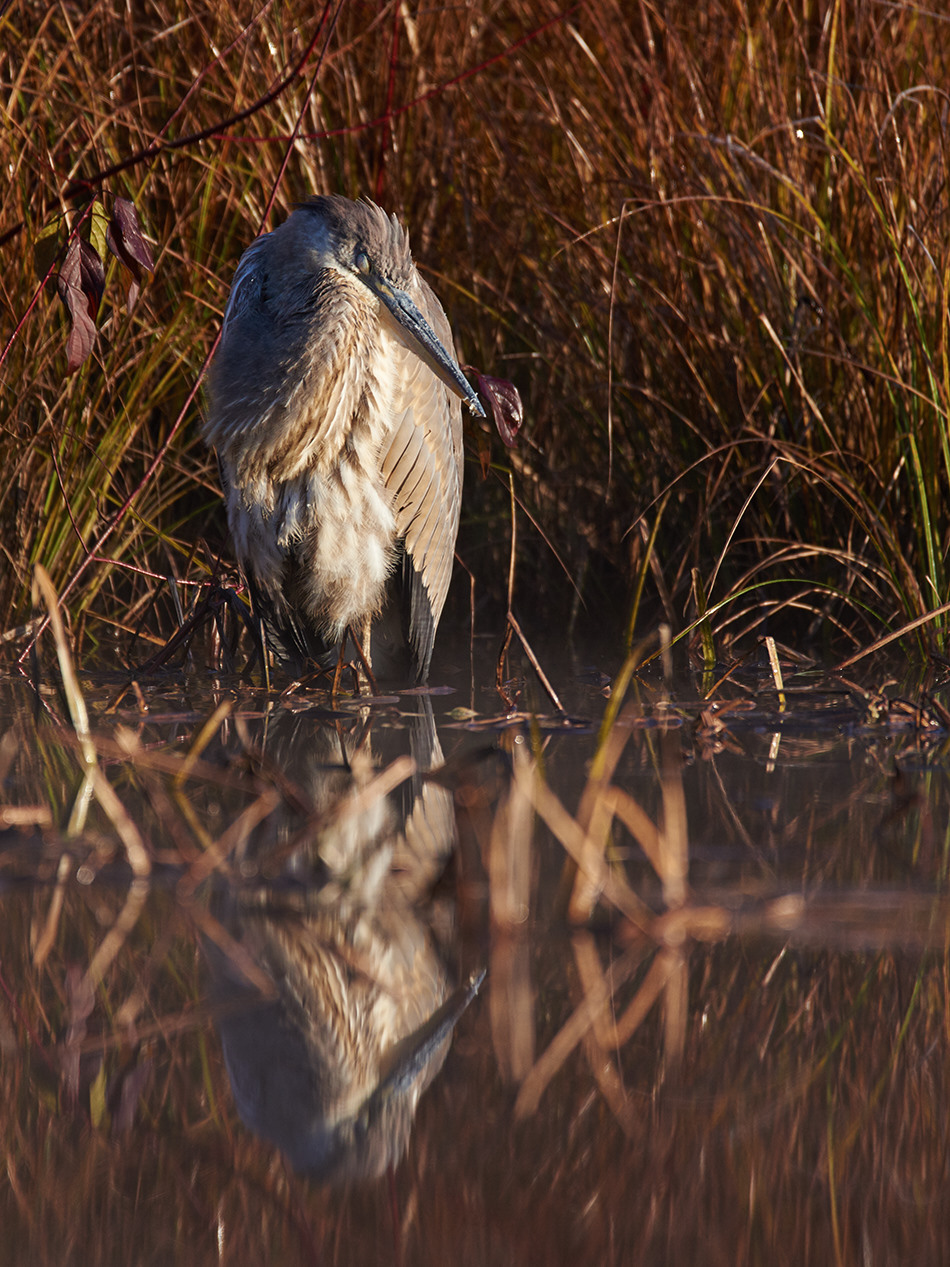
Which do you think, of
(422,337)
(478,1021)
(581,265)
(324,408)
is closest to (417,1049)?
(478,1021)

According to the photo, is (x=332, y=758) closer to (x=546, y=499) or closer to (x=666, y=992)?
(x=666, y=992)

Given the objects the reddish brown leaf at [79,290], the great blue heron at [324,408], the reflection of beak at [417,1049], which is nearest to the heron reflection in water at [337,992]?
the reflection of beak at [417,1049]

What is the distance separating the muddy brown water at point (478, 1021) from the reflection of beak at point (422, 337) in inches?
48.6

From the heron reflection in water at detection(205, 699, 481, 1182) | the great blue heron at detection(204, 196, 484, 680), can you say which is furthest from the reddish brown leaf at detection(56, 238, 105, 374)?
the heron reflection in water at detection(205, 699, 481, 1182)

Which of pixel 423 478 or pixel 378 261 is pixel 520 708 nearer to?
pixel 423 478

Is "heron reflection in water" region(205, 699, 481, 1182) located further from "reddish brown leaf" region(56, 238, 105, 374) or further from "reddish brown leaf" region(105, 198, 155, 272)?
"reddish brown leaf" region(105, 198, 155, 272)

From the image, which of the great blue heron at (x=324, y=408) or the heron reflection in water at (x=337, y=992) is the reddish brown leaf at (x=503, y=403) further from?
the heron reflection in water at (x=337, y=992)

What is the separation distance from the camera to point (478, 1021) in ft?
4.90

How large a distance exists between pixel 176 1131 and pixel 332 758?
135 centimetres

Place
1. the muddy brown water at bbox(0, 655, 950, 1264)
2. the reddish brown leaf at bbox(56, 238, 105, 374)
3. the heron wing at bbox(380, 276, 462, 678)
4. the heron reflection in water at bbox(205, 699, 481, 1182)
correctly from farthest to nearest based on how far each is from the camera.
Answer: the heron wing at bbox(380, 276, 462, 678) → the reddish brown leaf at bbox(56, 238, 105, 374) → the heron reflection in water at bbox(205, 699, 481, 1182) → the muddy brown water at bbox(0, 655, 950, 1264)

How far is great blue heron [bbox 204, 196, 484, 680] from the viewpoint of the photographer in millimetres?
3283

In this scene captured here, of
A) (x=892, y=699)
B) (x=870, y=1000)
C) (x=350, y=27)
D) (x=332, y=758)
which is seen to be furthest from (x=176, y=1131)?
→ (x=350, y=27)

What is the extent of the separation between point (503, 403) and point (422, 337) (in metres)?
0.29

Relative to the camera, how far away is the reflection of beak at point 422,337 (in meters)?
3.29
